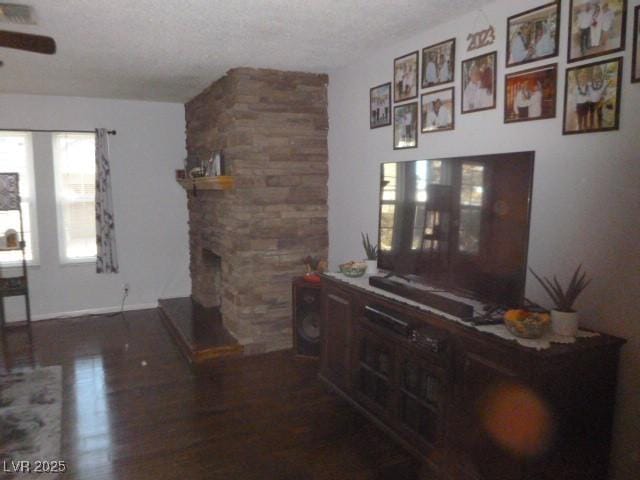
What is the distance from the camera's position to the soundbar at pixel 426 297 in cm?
224

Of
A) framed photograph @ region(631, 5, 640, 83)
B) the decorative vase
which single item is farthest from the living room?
the decorative vase

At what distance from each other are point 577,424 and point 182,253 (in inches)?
190

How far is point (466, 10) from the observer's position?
2.69 meters

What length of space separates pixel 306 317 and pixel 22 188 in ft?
11.5

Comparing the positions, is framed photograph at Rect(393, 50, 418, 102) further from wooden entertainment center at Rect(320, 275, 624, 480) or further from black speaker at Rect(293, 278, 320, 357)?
black speaker at Rect(293, 278, 320, 357)

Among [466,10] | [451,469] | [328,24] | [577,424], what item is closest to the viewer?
[577,424]

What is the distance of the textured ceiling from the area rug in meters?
2.41

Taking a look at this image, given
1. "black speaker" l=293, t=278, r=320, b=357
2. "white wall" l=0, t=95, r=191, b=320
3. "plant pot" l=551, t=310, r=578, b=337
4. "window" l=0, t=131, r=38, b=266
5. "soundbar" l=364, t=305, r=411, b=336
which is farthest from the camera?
"white wall" l=0, t=95, r=191, b=320

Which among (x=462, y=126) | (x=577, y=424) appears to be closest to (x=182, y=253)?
(x=462, y=126)

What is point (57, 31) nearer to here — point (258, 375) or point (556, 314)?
point (258, 375)

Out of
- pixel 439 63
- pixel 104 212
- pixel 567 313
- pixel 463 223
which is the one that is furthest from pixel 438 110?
pixel 104 212

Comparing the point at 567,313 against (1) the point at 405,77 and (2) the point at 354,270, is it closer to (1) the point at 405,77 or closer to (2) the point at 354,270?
(2) the point at 354,270

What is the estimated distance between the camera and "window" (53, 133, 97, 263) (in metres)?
5.26

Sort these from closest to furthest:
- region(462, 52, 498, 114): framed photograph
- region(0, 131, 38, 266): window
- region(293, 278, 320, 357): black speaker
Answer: region(462, 52, 498, 114): framed photograph → region(293, 278, 320, 357): black speaker → region(0, 131, 38, 266): window
